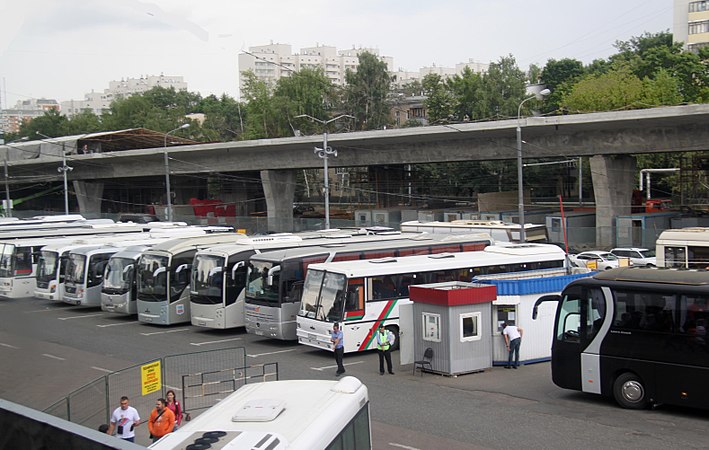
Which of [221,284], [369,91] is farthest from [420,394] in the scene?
[369,91]

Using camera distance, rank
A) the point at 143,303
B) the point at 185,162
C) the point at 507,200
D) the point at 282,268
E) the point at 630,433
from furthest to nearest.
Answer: the point at 185,162 → the point at 507,200 → the point at 143,303 → the point at 282,268 → the point at 630,433

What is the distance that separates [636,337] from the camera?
14.2 metres

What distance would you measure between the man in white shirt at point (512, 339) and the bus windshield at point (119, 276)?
47.4 ft

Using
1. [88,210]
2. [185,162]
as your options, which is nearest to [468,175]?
[185,162]

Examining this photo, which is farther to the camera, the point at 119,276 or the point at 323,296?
the point at 119,276

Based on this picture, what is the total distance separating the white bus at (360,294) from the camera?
20.0 metres

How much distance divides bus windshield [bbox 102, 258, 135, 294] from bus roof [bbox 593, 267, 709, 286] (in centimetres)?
1766

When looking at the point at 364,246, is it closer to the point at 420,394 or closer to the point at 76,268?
the point at 420,394

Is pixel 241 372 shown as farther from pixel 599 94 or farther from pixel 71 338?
pixel 599 94

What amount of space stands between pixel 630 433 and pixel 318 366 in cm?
850

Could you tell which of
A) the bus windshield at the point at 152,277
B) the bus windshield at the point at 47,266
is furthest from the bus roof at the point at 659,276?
the bus windshield at the point at 47,266

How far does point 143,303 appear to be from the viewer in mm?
25828

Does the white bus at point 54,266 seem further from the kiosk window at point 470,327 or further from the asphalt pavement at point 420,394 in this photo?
the kiosk window at point 470,327

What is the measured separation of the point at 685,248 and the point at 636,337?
40.6ft
